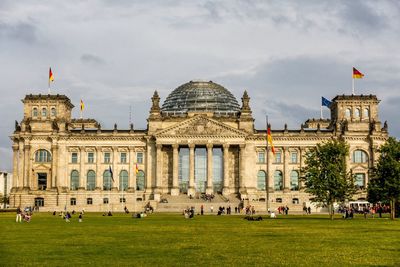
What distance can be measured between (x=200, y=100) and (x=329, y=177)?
235ft

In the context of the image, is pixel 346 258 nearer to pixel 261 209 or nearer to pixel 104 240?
pixel 104 240

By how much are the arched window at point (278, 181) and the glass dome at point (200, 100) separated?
18160 mm

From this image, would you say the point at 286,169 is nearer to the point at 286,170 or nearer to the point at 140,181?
the point at 286,170

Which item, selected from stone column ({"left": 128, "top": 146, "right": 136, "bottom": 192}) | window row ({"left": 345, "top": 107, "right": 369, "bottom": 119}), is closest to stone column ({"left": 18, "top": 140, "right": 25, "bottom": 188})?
stone column ({"left": 128, "top": 146, "right": 136, "bottom": 192})

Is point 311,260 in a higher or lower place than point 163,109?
lower

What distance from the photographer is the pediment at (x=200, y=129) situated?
13662 cm

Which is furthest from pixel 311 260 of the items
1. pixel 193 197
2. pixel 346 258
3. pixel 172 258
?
pixel 193 197

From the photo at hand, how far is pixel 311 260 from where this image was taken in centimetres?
2830

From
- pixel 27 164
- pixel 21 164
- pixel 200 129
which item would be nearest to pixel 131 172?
pixel 200 129

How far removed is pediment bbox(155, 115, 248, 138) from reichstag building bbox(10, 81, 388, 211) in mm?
208

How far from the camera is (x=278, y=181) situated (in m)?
142

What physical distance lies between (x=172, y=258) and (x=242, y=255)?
339cm

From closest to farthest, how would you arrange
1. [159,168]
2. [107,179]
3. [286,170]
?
1. [159,168]
2. [286,170]
3. [107,179]

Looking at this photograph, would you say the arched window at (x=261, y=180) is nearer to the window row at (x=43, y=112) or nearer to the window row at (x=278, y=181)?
the window row at (x=278, y=181)
